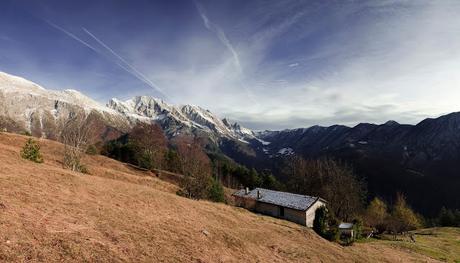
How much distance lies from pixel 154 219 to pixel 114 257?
7.71 metres

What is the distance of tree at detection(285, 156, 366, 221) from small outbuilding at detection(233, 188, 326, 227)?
63.7 feet

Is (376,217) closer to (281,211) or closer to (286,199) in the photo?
(286,199)

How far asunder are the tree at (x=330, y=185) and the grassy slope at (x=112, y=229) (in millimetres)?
53051

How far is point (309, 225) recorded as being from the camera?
180 ft

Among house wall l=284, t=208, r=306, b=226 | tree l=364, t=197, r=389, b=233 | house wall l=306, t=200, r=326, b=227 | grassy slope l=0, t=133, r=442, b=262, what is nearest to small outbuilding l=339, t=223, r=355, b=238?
house wall l=306, t=200, r=326, b=227

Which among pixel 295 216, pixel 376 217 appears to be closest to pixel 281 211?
pixel 295 216

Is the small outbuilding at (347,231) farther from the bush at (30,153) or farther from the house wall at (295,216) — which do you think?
the bush at (30,153)

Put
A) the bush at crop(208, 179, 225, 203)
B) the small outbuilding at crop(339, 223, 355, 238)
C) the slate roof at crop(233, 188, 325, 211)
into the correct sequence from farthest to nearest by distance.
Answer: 1. the small outbuilding at crop(339, 223, 355, 238)
2. the slate roof at crop(233, 188, 325, 211)
3. the bush at crop(208, 179, 225, 203)

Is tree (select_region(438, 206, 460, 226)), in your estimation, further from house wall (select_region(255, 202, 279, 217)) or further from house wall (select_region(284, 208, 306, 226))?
house wall (select_region(255, 202, 279, 217))

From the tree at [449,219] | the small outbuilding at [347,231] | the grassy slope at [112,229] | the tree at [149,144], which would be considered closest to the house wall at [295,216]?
the small outbuilding at [347,231]

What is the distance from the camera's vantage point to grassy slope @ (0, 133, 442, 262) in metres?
13.2

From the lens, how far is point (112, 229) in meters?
17.0

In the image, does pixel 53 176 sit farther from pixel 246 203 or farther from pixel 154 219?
pixel 246 203

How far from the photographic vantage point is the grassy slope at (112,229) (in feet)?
43.4
